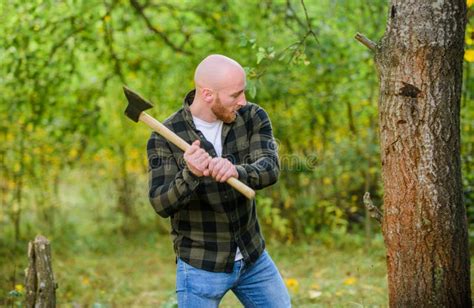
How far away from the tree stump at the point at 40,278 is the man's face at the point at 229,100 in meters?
1.50

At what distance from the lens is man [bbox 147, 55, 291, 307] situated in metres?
3.03

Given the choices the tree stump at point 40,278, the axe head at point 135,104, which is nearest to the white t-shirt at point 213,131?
the axe head at point 135,104

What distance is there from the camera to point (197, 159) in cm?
282

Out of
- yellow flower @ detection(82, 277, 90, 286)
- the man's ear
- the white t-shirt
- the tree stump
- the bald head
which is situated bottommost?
yellow flower @ detection(82, 277, 90, 286)

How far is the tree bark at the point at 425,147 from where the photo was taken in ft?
10.3

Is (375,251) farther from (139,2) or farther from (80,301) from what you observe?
(139,2)

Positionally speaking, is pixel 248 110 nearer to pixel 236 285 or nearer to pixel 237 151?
pixel 237 151

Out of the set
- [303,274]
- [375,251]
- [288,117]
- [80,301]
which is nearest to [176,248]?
[80,301]

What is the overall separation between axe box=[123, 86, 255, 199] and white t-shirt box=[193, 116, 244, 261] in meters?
0.19

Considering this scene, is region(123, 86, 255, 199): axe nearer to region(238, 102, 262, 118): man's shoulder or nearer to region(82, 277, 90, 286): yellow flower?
region(238, 102, 262, 118): man's shoulder

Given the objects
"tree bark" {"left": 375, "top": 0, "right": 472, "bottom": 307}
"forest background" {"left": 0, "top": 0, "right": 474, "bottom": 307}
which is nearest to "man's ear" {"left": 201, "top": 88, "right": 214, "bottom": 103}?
"tree bark" {"left": 375, "top": 0, "right": 472, "bottom": 307}

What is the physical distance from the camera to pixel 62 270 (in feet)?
23.4

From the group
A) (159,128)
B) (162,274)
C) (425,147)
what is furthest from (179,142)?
(162,274)

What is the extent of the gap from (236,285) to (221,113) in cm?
84
